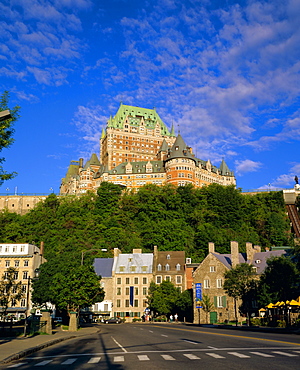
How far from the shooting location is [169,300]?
73250 mm

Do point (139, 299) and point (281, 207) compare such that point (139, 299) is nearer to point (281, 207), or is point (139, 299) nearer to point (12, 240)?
point (12, 240)

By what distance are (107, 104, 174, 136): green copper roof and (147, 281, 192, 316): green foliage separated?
116368 millimetres

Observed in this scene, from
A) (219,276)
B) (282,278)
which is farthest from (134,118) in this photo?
(282,278)

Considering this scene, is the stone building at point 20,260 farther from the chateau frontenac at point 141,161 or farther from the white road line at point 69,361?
the chateau frontenac at point 141,161

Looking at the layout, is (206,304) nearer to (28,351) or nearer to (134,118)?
(28,351)

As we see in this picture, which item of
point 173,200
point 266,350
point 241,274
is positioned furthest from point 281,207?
point 266,350

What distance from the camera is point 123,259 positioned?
283ft

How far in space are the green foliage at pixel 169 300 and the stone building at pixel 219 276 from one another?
151 inches

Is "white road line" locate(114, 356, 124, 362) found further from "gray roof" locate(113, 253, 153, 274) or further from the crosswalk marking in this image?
"gray roof" locate(113, 253, 153, 274)

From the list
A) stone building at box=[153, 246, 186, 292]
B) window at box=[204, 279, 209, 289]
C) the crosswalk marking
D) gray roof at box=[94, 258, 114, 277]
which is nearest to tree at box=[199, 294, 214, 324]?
window at box=[204, 279, 209, 289]

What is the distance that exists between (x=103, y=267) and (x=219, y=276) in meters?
28.3

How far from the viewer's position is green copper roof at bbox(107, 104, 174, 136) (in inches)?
7293

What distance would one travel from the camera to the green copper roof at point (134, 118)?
185m

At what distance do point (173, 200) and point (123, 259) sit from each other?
41.8m
